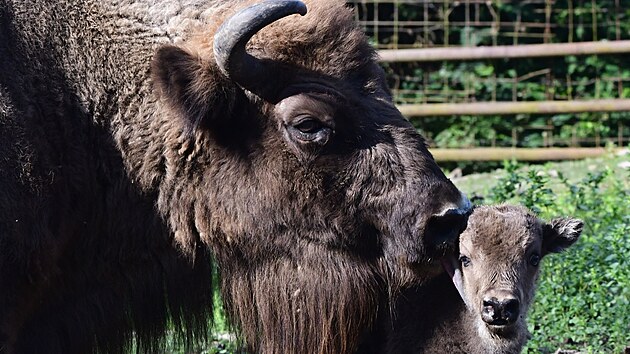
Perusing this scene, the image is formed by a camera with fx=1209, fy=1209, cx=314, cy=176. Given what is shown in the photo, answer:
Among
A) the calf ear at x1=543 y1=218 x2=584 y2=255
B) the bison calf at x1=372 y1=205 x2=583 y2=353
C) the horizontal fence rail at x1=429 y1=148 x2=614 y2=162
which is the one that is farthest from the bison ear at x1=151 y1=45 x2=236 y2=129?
the horizontal fence rail at x1=429 y1=148 x2=614 y2=162

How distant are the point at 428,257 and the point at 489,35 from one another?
33.4 ft

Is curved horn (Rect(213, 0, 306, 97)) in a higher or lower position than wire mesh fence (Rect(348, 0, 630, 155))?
higher

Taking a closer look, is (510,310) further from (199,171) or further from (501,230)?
(199,171)

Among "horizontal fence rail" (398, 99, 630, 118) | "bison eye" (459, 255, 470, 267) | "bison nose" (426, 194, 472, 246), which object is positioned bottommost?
"horizontal fence rail" (398, 99, 630, 118)

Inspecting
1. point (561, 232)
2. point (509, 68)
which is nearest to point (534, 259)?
point (561, 232)

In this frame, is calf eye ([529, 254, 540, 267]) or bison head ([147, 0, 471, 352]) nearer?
bison head ([147, 0, 471, 352])

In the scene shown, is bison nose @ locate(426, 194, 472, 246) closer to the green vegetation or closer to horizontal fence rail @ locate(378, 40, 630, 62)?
the green vegetation

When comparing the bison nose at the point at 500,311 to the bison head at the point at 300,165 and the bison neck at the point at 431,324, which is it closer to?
the bison neck at the point at 431,324

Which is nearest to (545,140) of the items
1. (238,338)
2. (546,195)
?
(546,195)

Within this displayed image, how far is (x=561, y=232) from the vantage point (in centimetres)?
658

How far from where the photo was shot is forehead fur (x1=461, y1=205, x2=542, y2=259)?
20.2 feet

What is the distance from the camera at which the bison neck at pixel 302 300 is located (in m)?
5.35

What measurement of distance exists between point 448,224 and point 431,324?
4.77ft

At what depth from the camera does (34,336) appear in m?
5.35
